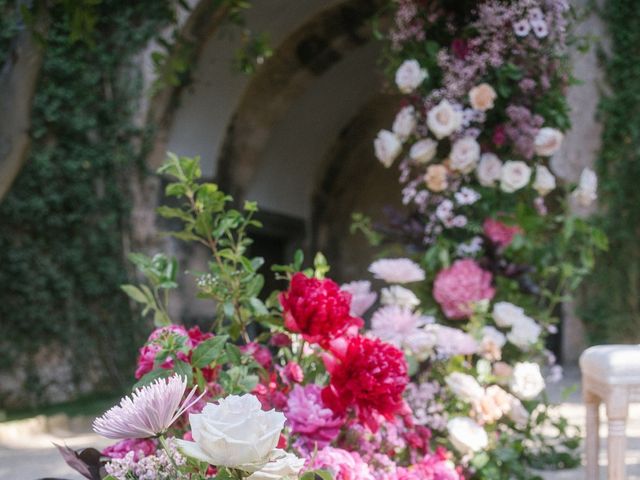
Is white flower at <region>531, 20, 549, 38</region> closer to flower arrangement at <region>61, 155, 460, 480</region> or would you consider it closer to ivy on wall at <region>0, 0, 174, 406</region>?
flower arrangement at <region>61, 155, 460, 480</region>

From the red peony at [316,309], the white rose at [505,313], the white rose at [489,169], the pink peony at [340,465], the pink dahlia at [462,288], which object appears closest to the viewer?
the pink peony at [340,465]

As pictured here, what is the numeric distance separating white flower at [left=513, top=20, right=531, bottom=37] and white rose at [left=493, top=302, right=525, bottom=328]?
33.3 inches

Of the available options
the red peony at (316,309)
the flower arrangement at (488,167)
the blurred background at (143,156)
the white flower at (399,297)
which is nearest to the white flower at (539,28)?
the flower arrangement at (488,167)

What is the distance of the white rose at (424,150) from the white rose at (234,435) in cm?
199

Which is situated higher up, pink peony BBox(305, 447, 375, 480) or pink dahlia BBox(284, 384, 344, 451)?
pink dahlia BBox(284, 384, 344, 451)

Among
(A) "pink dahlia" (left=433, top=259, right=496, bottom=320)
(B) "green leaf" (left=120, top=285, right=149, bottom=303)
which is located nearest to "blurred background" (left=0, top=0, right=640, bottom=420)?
(A) "pink dahlia" (left=433, top=259, right=496, bottom=320)

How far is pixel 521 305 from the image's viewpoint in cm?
267

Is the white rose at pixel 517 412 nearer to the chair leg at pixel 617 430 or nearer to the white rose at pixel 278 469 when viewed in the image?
the chair leg at pixel 617 430

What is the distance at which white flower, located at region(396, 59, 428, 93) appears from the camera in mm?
2686

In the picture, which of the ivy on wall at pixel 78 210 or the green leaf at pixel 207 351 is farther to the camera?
the ivy on wall at pixel 78 210

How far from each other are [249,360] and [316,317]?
0.16m

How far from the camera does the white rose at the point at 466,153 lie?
2621mm

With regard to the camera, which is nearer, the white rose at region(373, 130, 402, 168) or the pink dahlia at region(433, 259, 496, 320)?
the pink dahlia at region(433, 259, 496, 320)

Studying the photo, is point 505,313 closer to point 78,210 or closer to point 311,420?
point 311,420
